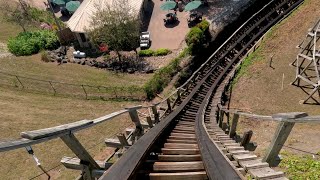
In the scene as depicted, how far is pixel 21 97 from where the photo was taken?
2198cm

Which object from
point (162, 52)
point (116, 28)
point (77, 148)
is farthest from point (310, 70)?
point (77, 148)

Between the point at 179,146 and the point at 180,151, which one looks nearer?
the point at 180,151

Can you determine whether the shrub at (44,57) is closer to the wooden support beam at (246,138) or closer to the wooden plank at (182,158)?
the wooden support beam at (246,138)

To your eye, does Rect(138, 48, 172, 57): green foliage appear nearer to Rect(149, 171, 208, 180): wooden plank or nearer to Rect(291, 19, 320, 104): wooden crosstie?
Rect(291, 19, 320, 104): wooden crosstie

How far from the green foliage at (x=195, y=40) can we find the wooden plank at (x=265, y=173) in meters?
22.7

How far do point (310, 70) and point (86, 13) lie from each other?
23.5m

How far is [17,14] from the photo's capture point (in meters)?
35.6

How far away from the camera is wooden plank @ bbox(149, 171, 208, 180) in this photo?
19.2 ft

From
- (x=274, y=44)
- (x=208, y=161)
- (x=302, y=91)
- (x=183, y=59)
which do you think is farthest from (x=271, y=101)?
(x=208, y=161)

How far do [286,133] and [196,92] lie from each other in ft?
51.6

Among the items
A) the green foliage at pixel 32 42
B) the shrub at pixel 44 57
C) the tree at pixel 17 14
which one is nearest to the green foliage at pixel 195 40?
the shrub at pixel 44 57

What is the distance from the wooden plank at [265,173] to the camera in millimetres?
4855

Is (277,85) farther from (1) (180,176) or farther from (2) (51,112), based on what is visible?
(1) (180,176)

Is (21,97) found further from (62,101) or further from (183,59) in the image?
(183,59)
